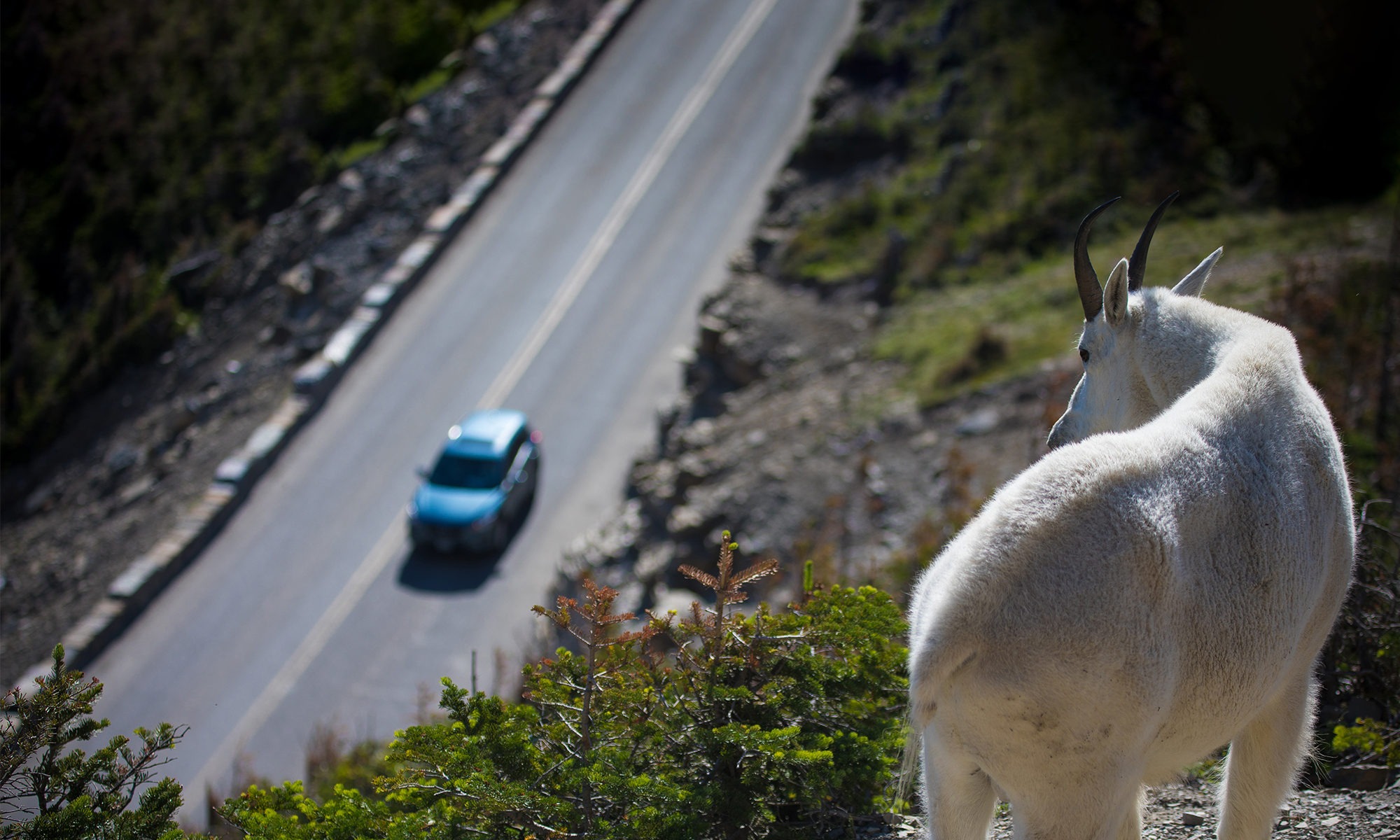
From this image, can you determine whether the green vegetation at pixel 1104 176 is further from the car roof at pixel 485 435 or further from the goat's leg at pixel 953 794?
the goat's leg at pixel 953 794

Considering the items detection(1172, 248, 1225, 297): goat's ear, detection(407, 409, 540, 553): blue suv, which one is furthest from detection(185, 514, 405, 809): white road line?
detection(1172, 248, 1225, 297): goat's ear

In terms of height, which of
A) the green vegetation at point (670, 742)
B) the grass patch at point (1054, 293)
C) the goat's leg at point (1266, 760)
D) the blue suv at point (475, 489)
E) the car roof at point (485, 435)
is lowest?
the blue suv at point (475, 489)

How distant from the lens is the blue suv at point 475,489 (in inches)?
827

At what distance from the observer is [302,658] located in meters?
19.6

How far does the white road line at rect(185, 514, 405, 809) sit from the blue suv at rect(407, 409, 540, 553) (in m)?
0.75

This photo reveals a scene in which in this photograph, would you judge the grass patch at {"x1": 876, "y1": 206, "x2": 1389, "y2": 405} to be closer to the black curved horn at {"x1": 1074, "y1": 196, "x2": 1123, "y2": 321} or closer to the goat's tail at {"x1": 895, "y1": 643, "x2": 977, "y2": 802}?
the black curved horn at {"x1": 1074, "y1": 196, "x2": 1123, "y2": 321}

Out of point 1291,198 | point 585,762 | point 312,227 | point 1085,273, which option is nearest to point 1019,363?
point 1291,198

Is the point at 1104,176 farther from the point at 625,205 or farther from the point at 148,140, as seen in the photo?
the point at 148,140

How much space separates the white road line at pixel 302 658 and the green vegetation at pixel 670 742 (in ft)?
42.5

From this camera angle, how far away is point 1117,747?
3.79 m

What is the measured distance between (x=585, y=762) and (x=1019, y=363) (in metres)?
14.6

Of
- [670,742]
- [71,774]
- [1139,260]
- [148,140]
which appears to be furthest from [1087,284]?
[148,140]

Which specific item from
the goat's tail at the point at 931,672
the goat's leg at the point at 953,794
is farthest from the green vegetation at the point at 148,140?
the goat's tail at the point at 931,672

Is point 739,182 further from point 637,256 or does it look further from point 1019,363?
point 1019,363
